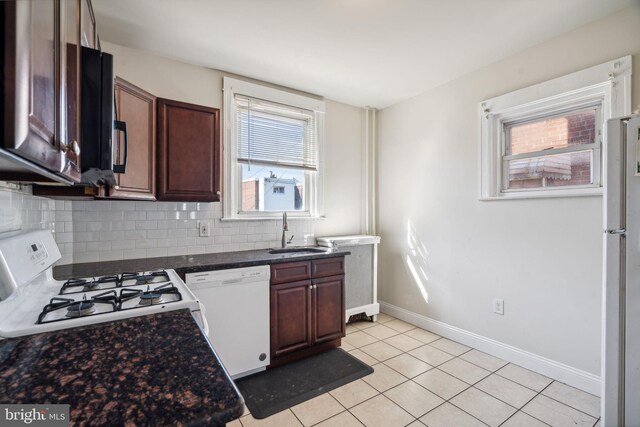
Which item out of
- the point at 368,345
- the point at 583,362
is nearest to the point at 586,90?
the point at 583,362

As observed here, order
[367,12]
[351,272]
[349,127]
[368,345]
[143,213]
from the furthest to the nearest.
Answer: [349,127] < [351,272] < [368,345] < [143,213] < [367,12]

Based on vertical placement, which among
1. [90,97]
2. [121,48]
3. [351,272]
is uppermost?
[121,48]

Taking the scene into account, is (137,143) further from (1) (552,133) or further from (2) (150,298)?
(1) (552,133)

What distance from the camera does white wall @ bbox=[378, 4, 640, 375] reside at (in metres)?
2.13

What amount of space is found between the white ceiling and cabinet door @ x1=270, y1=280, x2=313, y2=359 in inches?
75.5

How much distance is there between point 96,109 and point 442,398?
2.48 metres

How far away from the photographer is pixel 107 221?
7.49 ft

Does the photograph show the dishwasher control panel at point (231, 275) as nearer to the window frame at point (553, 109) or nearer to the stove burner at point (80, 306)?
the stove burner at point (80, 306)

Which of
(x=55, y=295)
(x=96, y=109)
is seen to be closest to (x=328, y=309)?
(x=55, y=295)

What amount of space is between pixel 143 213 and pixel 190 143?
70 cm

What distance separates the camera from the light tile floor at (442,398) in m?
1.84

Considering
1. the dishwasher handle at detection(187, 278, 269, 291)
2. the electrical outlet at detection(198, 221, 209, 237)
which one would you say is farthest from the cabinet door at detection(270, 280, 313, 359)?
the electrical outlet at detection(198, 221, 209, 237)

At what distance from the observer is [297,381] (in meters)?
2.25

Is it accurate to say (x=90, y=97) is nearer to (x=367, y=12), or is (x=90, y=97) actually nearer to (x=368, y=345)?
(x=367, y=12)
